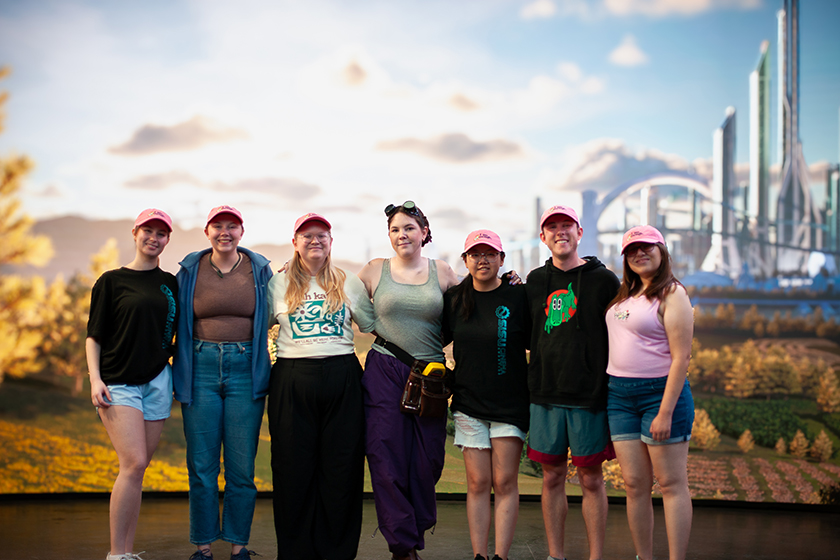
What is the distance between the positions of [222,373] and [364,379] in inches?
25.0

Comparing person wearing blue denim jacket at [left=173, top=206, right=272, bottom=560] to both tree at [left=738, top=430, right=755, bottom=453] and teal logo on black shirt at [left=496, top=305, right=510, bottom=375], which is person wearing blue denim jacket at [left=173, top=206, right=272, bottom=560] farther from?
tree at [left=738, top=430, right=755, bottom=453]

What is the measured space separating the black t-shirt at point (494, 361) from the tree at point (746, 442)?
3.18 m

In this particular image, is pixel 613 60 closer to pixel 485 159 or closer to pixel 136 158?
pixel 485 159

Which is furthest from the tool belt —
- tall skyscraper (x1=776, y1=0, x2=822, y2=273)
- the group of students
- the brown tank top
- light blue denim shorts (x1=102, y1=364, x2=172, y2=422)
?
tall skyscraper (x1=776, y1=0, x2=822, y2=273)

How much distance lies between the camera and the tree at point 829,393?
5.05m

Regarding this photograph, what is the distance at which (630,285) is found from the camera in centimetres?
264

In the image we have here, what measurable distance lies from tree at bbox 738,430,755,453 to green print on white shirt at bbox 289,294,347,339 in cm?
382

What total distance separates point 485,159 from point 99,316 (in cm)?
366

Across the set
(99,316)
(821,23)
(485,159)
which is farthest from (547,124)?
(99,316)

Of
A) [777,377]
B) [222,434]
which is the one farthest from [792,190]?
[222,434]

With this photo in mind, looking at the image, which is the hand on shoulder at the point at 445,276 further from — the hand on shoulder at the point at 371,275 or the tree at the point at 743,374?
the tree at the point at 743,374

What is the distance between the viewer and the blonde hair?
2.82m

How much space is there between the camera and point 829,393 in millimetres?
5070

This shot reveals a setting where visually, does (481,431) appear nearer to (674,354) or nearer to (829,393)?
(674,354)
